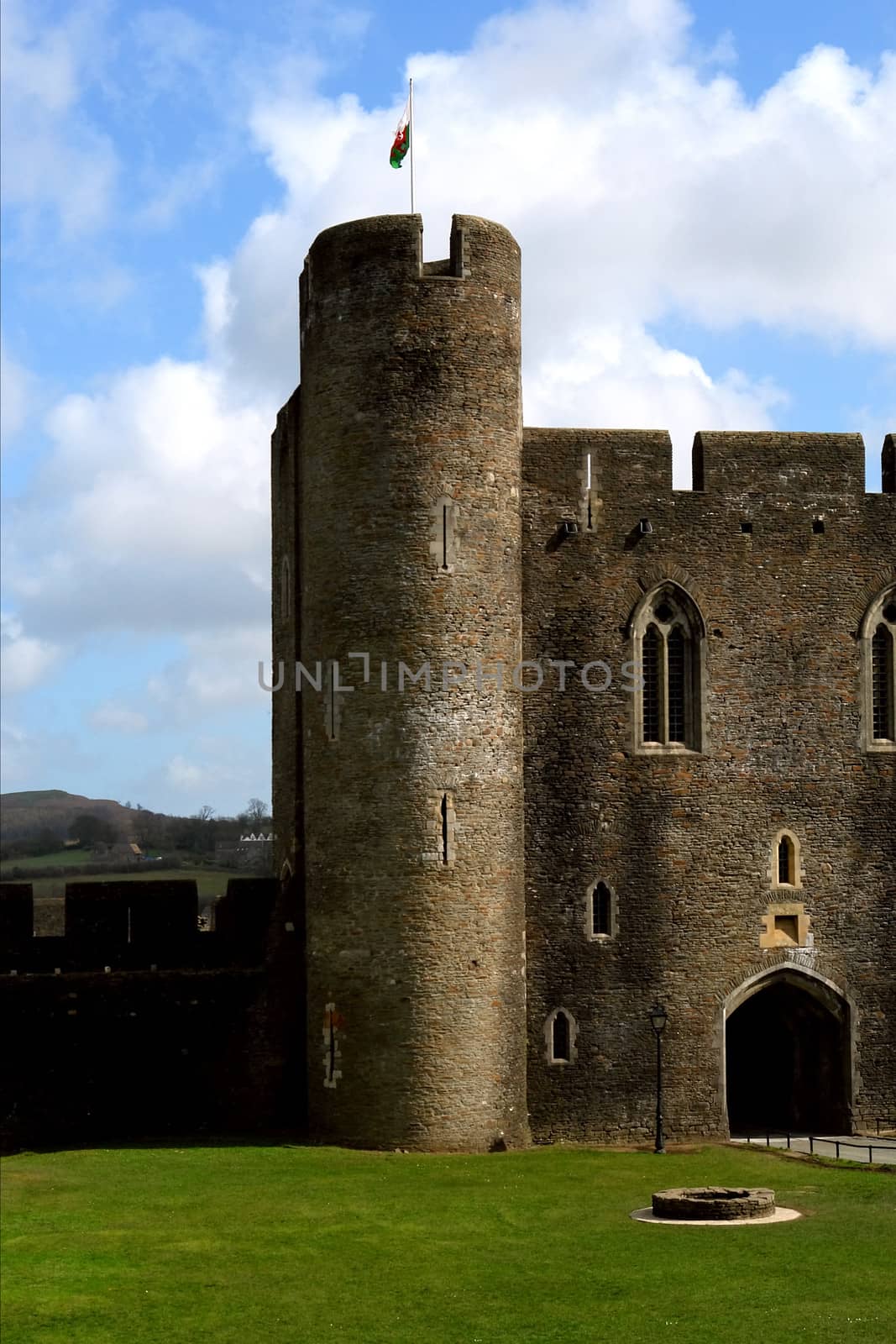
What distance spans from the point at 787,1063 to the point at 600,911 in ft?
16.8

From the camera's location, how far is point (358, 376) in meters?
27.8

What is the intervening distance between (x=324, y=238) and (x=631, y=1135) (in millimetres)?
15049

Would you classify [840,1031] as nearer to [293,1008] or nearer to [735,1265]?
[293,1008]

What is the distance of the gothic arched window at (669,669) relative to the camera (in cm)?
2983

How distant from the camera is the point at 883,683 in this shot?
102ft

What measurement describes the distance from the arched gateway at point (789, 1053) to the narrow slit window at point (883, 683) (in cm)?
434

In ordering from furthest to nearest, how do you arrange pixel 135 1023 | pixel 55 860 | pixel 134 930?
pixel 55 860 → pixel 134 930 → pixel 135 1023

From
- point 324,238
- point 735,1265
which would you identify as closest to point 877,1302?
point 735,1265

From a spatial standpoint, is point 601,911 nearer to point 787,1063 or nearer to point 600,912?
point 600,912

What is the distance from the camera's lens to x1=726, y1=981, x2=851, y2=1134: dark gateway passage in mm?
30391

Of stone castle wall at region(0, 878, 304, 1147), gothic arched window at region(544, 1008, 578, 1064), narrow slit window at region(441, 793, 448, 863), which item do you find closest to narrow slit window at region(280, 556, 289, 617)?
stone castle wall at region(0, 878, 304, 1147)

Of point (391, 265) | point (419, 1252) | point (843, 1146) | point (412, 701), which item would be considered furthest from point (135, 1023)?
point (391, 265)

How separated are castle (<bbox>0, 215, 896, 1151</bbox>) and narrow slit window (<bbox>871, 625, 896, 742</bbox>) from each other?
0.07 meters

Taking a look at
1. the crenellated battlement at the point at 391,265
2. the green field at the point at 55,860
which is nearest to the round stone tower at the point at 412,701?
the crenellated battlement at the point at 391,265
